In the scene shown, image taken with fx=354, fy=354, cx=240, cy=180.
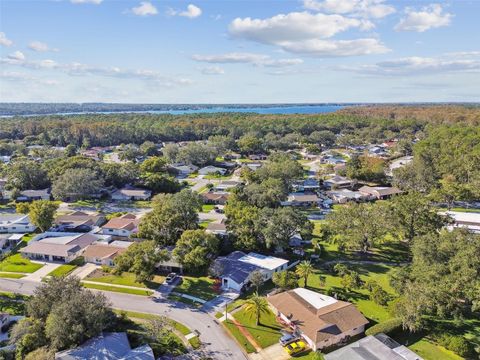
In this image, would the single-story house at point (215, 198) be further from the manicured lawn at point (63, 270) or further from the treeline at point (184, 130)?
the treeline at point (184, 130)

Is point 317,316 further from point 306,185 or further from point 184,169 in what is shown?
point 184,169

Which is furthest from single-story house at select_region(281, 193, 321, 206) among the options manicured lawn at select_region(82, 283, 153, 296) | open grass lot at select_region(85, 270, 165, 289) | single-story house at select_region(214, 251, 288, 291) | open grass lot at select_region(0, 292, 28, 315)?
open grass lot at select_region(0, 292, 28, 315)

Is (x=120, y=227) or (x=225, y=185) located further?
(x=225, y=185)

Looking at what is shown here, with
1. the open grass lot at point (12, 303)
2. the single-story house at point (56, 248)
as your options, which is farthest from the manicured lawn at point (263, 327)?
the single-story house at point (56, 248)

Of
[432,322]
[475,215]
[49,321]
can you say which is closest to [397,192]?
[475,215]

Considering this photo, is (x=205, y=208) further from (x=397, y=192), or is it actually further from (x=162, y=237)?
(x=397, y=192)

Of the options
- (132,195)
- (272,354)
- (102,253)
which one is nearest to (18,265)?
(102,253)
